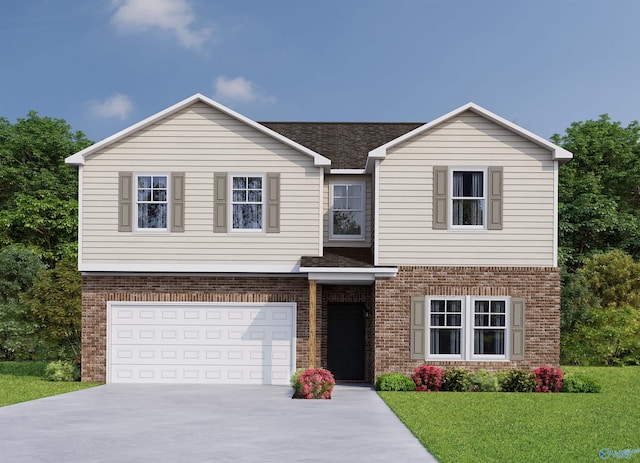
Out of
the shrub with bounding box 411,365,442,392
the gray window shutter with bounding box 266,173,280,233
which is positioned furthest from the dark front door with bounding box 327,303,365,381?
the gray window shutter with bounding box 266,173,280,233

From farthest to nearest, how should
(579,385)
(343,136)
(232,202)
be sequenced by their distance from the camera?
(343,136), (232,202), (579,385)

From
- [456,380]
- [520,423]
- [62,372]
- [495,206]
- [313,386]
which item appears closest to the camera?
[520,423]

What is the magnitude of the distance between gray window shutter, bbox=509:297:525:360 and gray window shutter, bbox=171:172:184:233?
9.47 metres

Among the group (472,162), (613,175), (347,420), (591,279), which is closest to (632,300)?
(591,279)

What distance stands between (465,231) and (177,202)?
316 inches

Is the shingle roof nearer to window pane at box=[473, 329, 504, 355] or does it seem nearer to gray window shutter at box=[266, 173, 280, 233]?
gray window shutter at box=[266, 173, 280, 233]

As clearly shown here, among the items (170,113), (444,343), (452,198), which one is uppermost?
(170,113)

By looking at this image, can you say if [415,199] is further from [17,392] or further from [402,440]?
[17,392]

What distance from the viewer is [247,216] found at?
69.7ft

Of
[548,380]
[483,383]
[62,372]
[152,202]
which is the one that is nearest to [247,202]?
[152,202]

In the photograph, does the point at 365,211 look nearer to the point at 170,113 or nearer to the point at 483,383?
the point at 483,383

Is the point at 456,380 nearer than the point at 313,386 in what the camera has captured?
No

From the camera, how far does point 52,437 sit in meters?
12.1

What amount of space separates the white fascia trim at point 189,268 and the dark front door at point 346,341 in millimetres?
2399
